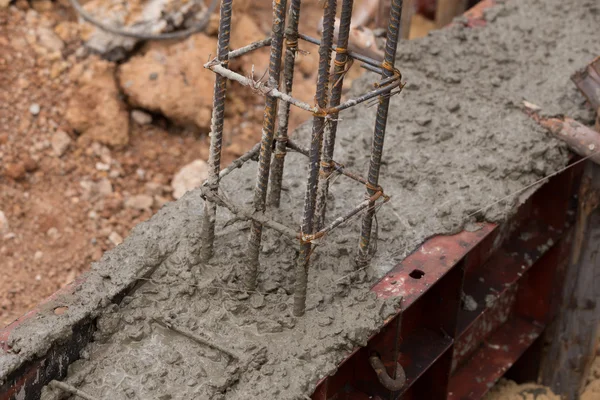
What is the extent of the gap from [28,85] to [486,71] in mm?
3930

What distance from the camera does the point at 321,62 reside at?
3736 mm

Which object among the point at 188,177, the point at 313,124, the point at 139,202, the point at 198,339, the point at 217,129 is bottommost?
the point at 139,202

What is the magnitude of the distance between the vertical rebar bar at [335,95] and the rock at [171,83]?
3720mm

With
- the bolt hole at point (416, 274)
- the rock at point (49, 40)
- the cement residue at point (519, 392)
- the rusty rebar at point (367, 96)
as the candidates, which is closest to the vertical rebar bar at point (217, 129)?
the rusty rebar at point (367, 96)

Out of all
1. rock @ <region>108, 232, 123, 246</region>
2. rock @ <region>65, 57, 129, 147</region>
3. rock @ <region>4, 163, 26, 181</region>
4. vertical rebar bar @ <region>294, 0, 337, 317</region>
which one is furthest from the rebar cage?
rock @ <region>65, 57, 129, 147</region>

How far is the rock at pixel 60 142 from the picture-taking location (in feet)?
25.1

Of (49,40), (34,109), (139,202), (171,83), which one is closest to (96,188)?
(139,202)

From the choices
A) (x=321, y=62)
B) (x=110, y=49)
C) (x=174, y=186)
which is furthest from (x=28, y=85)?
(x=321, y=62)

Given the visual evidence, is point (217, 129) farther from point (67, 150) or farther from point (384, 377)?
point (67, 150)

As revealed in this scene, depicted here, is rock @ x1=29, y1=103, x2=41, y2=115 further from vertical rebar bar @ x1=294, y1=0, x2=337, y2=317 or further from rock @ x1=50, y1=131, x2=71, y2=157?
vertical rebar bar @ x1=294, y1=0, x2=337, y2=317

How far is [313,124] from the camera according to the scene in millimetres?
3801

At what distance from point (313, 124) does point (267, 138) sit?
12.1 inches

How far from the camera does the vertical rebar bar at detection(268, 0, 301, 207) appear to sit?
13.7 ft

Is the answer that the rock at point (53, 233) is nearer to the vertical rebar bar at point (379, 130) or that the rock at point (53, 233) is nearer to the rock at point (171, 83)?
the rock at point (171, 83)
